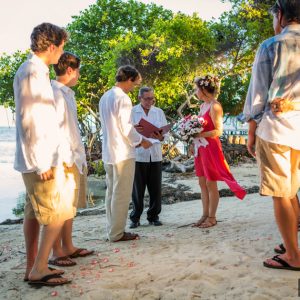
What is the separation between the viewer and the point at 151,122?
5383 mm

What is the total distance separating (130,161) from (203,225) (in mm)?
1303

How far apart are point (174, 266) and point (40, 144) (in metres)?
1.54

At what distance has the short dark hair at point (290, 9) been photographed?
2746 millimetres

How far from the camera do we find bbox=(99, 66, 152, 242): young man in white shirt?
4305mm

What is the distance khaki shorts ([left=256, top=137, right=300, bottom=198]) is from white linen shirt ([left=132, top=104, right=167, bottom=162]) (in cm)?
246

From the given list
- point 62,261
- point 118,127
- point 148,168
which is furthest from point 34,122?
point 148,168

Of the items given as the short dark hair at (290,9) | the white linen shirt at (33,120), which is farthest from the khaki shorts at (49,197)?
the short dark hair at (290,9)

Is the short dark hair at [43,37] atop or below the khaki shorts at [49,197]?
atop

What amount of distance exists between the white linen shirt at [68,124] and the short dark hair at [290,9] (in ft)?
6.33

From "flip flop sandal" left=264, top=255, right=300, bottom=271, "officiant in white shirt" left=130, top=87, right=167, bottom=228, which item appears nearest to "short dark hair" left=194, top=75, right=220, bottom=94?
"officiant in white shirt" left=130, top=87, right=167, bottom=228

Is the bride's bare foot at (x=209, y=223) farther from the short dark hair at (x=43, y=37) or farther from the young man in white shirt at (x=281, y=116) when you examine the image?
the short dark hair at (x=43, y=37)

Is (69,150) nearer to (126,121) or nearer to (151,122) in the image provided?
(126,121)

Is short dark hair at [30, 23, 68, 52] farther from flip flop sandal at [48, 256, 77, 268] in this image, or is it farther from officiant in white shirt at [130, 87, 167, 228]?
officiant in white shirt at [130, 87, 167, 228]

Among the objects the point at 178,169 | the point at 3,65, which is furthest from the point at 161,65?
the point at 3,65
